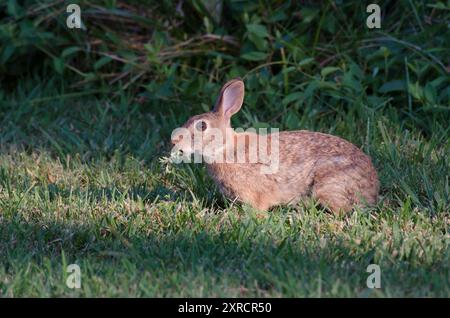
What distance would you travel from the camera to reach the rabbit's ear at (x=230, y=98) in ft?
15.4

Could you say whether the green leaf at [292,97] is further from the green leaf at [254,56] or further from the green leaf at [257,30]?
the green leaf at [257,30]

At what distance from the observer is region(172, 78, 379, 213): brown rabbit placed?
4508 mm

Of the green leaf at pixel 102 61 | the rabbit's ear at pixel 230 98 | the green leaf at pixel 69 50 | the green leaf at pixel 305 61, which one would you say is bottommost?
the rabbit's ear at pixel 230 98

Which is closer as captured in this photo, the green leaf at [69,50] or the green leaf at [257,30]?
the green leaf at [257,30]

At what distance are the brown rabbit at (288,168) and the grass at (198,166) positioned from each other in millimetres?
115

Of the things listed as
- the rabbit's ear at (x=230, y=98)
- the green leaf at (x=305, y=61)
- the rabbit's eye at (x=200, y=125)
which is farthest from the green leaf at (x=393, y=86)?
the rabbit's eye at (x=200, y=125)

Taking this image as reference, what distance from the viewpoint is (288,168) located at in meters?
4.65

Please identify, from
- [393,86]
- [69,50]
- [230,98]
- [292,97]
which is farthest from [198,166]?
[69,50]

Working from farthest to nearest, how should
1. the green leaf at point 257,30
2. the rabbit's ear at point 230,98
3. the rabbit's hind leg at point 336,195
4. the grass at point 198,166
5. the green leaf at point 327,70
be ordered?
the green leaf at point 257,30 < the green leaf at point 327,70 < the rabbit's ear at point 230,98 < the rabbit's hind leg at point 336,195 < the grass at point 198,166

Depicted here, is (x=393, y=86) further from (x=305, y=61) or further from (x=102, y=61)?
(x=102, y=61)

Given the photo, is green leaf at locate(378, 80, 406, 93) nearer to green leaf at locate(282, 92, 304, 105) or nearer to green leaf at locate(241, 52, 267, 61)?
green leaf at locate(282, 92, 304, 105)

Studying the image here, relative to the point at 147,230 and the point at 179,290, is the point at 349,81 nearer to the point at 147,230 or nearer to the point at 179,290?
the point at 147,230
